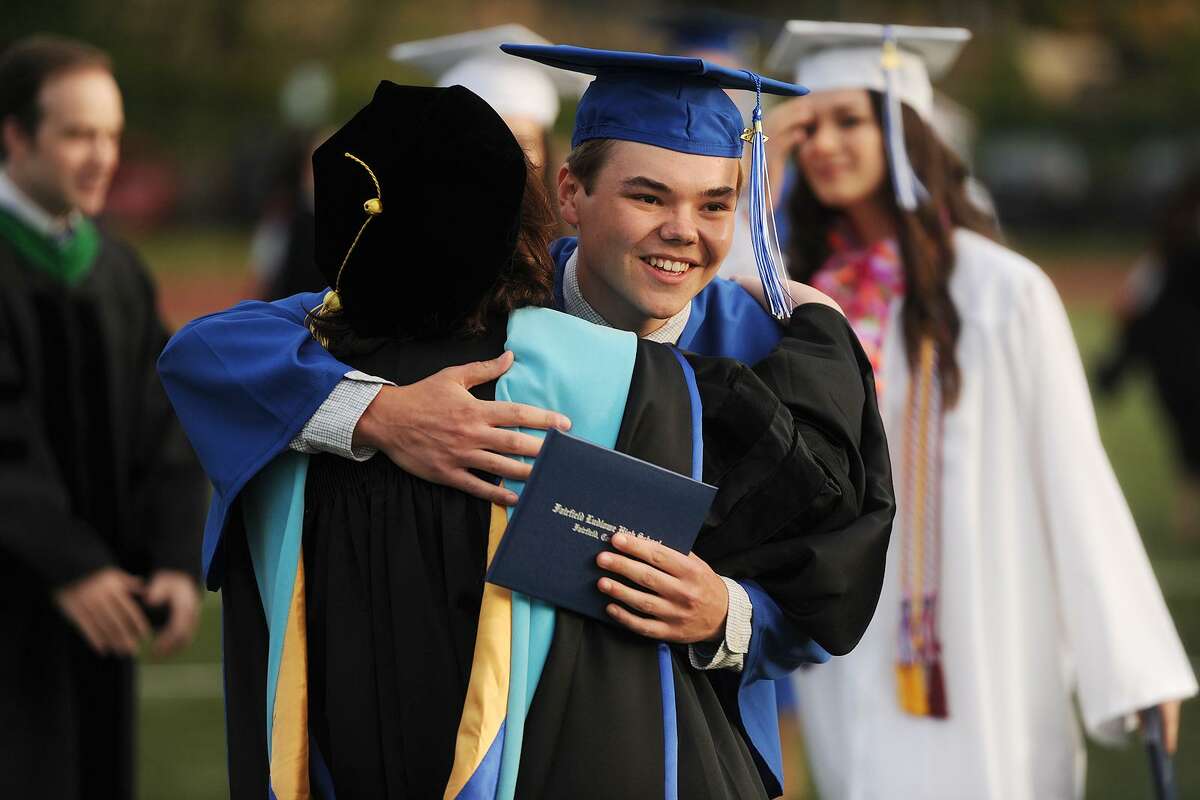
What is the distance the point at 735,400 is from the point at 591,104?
0.58 m

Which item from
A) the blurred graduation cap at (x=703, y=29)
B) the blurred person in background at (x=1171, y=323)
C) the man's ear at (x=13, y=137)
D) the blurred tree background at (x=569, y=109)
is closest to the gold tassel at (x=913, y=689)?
the blurred graduation cap at (x=703, y=29)

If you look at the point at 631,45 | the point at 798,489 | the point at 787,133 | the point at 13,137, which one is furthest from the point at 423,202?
the point at 631,45

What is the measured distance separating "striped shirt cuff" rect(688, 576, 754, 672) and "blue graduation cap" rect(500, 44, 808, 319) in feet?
2.22

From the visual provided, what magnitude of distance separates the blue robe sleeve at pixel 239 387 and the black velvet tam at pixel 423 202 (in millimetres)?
127

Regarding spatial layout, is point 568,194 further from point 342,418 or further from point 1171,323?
point 1171,323

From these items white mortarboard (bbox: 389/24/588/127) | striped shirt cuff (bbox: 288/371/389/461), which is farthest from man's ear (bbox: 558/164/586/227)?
white mortarboard (bbox: 389/24/588/127)

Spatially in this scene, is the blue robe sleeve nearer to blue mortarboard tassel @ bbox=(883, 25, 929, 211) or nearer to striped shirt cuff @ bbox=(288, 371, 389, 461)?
striped shirt cuff @ bbox=(288, 371, 389, 461)

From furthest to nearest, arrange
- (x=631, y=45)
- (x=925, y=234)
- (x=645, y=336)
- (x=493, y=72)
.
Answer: (x=631, y=45)
(x=493, y=72)
(x=925, y=234)
(x=645, y=336)

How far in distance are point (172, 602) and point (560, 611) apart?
2569 mm

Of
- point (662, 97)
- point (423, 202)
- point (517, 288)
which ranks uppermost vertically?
point (662, 97)

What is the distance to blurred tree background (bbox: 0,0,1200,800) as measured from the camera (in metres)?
26.6

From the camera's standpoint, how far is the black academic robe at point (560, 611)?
221 centimetres

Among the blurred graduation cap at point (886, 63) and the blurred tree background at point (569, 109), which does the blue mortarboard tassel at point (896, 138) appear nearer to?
the blurred graduation cap at point (886, 63)

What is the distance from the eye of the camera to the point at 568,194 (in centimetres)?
269
